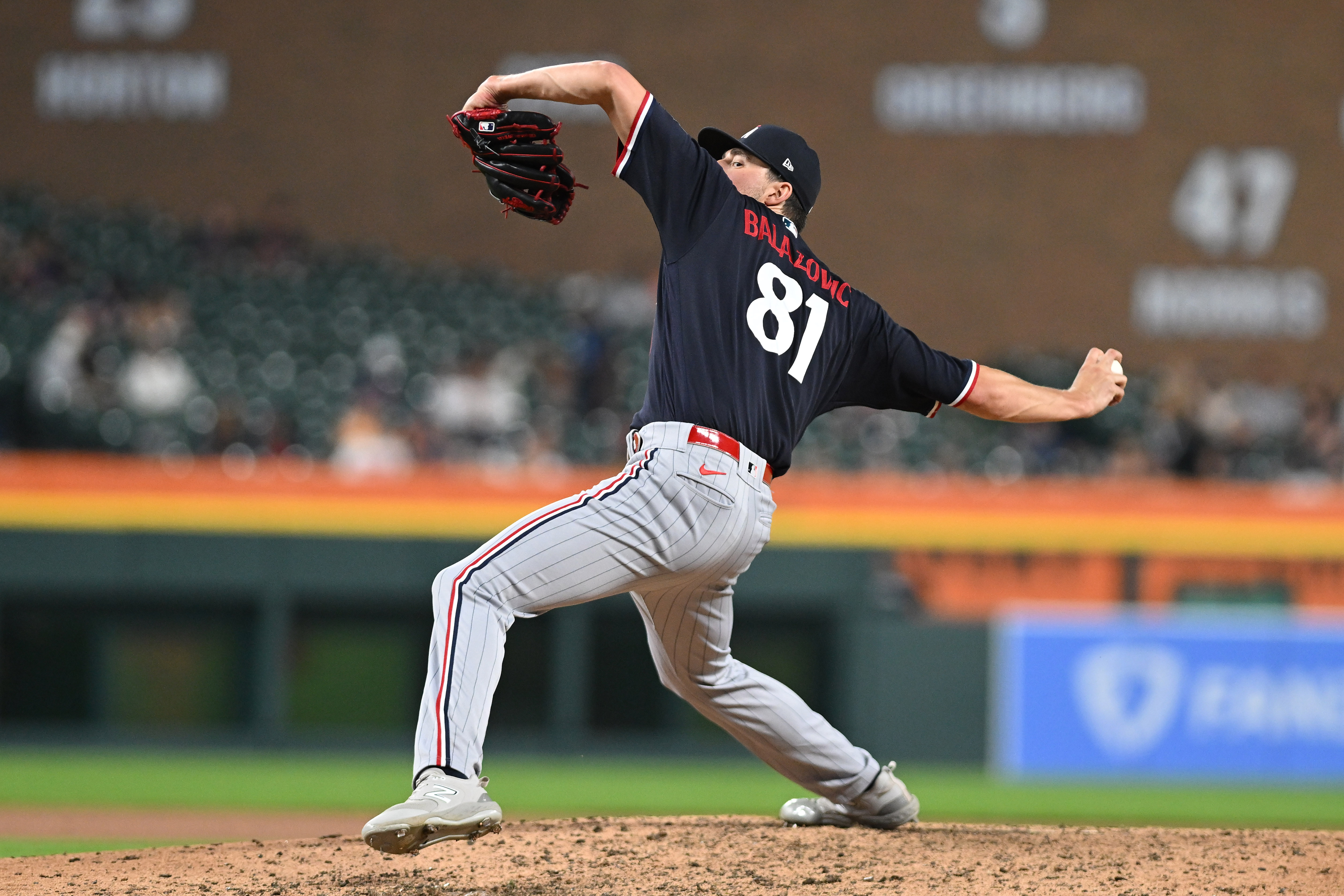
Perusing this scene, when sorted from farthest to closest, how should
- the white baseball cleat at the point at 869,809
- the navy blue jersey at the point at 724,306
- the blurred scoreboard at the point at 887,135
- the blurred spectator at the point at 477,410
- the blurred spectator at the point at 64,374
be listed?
the blurred scoreboard at the point at 887,135 → the blurred spectator at the point at 477,410 → the blurred spectator at the point at 64,374 → the white baseball cleat at the point at 869,809 → the navy blue jersey at the point at 724,306

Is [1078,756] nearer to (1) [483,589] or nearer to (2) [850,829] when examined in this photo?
(2) [850,829]

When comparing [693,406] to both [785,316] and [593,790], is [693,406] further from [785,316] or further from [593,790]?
[593,790]

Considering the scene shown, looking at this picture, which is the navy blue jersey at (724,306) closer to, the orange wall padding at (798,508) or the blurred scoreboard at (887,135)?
the orange wall padding at (798,508)

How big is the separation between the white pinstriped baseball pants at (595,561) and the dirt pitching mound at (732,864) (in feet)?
2.14

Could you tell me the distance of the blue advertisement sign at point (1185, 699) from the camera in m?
7.93

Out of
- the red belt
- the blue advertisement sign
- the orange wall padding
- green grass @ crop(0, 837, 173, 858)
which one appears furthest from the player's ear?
the blue advertisement sign

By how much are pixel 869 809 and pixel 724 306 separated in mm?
1582

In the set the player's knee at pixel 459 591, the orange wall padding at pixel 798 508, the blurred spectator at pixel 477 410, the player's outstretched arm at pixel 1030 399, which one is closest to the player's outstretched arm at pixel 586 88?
the player's knee at pixel 459 591

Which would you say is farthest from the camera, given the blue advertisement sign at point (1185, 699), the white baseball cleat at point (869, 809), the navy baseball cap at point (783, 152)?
the blue advertisement sign at point (1185, 699)

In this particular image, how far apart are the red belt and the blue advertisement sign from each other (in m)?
5.02

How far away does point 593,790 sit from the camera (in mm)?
7238

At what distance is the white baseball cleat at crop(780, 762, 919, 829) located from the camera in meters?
4.13

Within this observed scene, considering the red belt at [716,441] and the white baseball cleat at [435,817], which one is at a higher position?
the red belt at [716,441]

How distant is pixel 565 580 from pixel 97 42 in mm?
11519
